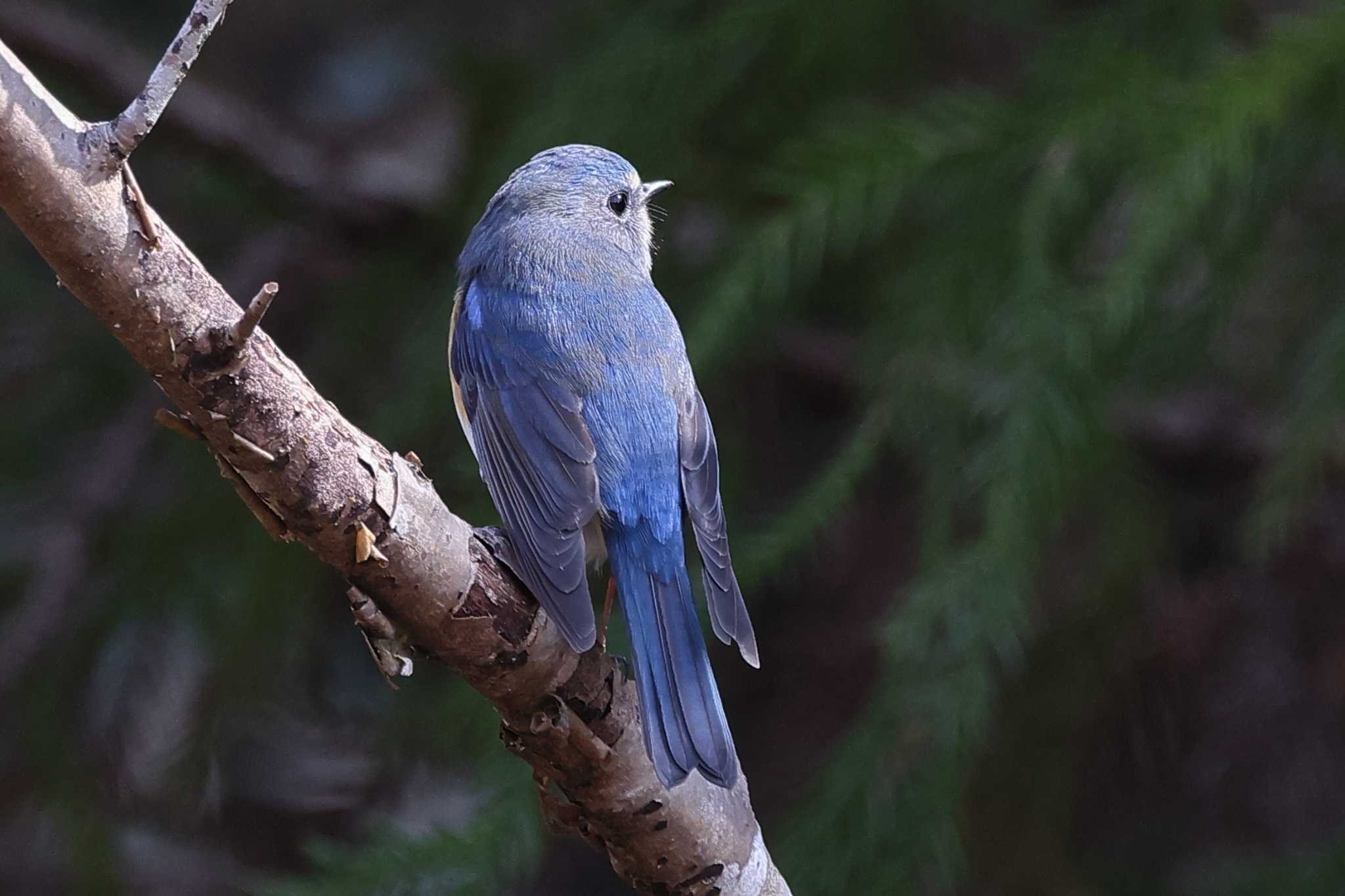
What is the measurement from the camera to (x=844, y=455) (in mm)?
2713

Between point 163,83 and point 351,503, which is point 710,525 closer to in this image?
point 351,503

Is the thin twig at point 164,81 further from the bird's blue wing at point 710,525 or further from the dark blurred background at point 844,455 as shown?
the dark blurred background at point 844,455

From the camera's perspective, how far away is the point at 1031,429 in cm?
257

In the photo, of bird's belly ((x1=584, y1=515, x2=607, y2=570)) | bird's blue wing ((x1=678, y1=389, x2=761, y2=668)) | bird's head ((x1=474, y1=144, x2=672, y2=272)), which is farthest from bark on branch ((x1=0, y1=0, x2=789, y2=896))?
bird's head ((x1=474, y1=144, x2=672, y2=272))

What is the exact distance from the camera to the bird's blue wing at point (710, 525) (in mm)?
2350

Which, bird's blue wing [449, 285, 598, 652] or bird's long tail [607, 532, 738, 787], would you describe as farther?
bird's blue wing [449, 285, 598, 652]

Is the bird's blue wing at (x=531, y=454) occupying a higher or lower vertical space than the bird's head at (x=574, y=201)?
lower

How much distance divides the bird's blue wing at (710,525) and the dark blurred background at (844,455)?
19 centimetres

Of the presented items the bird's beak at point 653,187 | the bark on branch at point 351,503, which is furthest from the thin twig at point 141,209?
the bird's beak at point 653,187

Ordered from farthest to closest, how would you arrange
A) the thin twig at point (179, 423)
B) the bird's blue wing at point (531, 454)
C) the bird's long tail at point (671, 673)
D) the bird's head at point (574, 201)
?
the bird's head at point (574, 201) < the bird's blue wing at point (531, 454) < the bird's long tail at point (671, 673) < the thin twig at point (179, 423)

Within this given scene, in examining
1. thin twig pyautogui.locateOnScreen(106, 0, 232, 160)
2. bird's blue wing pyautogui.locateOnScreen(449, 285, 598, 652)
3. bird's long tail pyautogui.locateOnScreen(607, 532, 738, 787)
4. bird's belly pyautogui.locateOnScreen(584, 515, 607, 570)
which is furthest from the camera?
bird's belly pyautogui.locateOnScreen(584, 515, 607, 570)

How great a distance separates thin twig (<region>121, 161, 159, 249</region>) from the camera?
1.48 meters

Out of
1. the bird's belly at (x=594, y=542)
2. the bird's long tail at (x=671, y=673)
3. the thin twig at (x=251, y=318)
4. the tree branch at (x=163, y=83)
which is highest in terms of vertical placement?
the tree branch at (x=163, y=83)

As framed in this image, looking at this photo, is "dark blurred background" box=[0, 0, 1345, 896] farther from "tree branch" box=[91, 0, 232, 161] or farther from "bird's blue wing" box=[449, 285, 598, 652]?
"tree branch" box=[91, 0, 232, 161]
